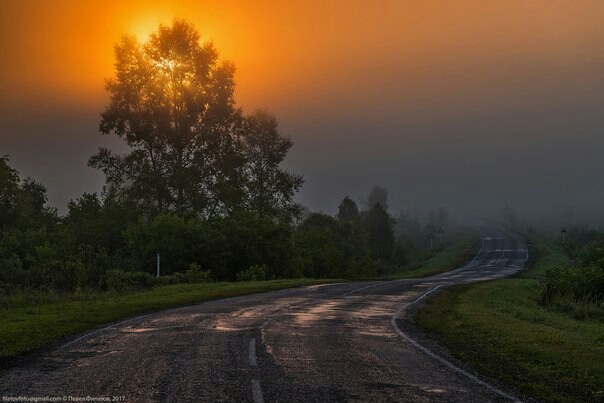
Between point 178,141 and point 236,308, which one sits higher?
point 178,141

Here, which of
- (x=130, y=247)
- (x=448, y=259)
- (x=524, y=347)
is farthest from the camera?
(x=448, y=259)

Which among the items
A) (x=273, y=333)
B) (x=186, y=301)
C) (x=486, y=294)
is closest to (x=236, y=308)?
(x=186, y=301)

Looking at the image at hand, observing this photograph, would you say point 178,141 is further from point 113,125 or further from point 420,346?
point 420,346

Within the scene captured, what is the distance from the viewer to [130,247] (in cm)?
4066

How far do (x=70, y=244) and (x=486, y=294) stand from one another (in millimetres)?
31231

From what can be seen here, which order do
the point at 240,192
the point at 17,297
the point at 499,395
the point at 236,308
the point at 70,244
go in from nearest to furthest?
the point at 499,395, the point at 236,308, the point at 17,297, the point at 70,244, the point at 240,192

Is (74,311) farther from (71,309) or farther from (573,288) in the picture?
(573,288)

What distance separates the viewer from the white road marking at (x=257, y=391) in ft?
25.2

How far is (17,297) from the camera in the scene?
23.1 meters

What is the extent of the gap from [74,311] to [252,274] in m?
22.2

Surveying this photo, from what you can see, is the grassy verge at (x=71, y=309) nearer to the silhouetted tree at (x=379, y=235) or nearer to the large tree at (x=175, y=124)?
the large tree at (x=175, y=124)

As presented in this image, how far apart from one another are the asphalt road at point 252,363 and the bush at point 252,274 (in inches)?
873

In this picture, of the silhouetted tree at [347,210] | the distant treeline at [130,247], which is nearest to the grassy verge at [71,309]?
the distant treeline at [130,247]

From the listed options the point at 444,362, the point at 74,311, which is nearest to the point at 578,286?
the point at 444,362
